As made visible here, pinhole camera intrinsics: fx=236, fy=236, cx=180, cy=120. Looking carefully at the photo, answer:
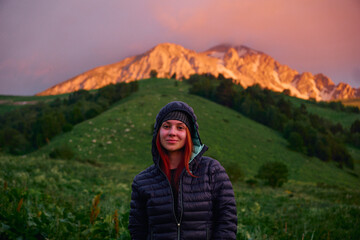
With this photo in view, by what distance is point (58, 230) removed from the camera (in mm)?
3268

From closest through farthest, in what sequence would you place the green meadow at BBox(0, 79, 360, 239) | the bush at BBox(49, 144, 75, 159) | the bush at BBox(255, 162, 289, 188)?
1. the green meadow at BBox(0, 79, 360, 239)
2. the bush at BBox(255, 162, 289, 188)
3. the bush at BBox(49, 144, 75, 159)

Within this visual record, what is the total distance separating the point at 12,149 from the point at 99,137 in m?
24.6

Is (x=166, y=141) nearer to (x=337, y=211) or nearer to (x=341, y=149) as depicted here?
(x=337, y=211)

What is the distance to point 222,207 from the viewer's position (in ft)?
7.45

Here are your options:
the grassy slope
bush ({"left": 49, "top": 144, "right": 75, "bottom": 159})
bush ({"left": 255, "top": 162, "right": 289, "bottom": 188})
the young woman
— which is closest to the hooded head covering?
the young woman

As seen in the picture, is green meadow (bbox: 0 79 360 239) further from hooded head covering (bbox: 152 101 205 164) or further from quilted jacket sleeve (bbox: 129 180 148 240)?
hooded head covering (bbox: 152 101 205 164)

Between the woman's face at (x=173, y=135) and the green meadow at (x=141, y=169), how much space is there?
1707 millimetres

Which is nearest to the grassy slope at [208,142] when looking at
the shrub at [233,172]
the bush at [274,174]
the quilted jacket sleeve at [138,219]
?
the shrub at [233,172]

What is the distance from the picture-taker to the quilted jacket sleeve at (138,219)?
2459 mm

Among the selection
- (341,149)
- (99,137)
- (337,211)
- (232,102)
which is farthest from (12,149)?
(341,149)

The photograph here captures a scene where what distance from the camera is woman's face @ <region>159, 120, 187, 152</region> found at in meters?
2.43

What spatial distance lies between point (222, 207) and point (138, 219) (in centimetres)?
88

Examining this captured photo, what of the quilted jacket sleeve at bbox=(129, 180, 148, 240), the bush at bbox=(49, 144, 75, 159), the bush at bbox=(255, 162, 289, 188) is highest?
the quilted jacket sleeve at bbox=(129, 180, 148, 240)

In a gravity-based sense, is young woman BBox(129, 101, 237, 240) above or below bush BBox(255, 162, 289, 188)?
above
